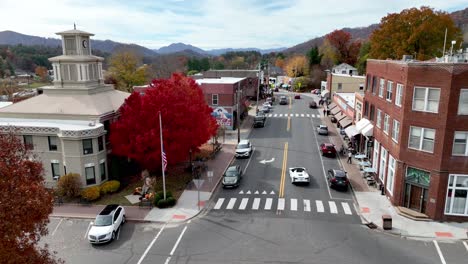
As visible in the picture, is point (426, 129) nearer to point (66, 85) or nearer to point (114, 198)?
point (114, 198)

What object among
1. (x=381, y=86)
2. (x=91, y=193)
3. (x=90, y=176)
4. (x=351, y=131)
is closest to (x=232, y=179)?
(x=91, y=193)

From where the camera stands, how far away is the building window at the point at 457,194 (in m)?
24.7

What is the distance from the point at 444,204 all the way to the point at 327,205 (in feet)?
26.8

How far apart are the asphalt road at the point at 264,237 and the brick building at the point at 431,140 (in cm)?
387

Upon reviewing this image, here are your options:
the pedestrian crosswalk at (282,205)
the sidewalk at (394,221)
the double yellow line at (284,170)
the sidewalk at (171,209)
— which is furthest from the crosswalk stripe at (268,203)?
the sidewalk at (394,221)

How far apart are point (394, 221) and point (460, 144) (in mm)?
7003

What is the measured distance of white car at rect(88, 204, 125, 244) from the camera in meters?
22.3

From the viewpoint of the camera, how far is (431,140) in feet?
82.6

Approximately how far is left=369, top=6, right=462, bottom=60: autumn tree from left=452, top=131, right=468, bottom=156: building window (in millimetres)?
41980

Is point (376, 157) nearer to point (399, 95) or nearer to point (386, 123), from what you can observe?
point (386, 123)

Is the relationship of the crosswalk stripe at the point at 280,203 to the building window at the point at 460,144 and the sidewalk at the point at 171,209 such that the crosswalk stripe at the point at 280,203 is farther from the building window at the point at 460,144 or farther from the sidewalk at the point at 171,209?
the building window at the point at 460,144

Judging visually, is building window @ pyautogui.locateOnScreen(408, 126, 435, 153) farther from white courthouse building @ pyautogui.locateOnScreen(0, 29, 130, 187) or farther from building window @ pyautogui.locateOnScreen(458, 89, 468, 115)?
white courthouse building @ pyautogui.locateOnScreen(0, 29, 130, 187)

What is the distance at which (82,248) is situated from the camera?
72.9 ft

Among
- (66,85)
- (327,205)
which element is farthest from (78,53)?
(327,205)
